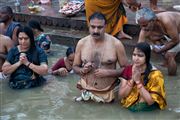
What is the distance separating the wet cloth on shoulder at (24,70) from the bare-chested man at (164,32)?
5.14 feet

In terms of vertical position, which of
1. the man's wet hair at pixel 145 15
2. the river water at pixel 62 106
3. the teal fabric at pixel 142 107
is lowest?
the river water at pixel 62 106

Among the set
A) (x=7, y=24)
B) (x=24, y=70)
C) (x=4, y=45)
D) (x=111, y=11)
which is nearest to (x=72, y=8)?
(x=111, y=11)

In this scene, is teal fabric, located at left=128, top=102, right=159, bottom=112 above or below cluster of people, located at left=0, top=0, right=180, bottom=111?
below

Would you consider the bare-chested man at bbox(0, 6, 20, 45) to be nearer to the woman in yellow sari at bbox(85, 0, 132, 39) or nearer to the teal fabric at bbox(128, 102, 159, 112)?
the woman in yellow sari at bbox(85, 0, 132, 39)

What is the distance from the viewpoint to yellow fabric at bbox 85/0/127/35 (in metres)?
8.33

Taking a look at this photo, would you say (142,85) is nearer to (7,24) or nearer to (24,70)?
(24,70)

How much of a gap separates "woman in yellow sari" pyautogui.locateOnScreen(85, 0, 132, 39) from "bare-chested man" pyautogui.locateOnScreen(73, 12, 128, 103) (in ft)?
7.89

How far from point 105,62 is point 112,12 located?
2630mm

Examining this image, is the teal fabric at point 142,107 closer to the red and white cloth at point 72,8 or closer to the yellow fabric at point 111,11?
the yellow fabric at point 111,11

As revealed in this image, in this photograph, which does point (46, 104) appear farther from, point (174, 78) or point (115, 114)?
point (174, 78)

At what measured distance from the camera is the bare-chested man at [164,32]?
6.41m

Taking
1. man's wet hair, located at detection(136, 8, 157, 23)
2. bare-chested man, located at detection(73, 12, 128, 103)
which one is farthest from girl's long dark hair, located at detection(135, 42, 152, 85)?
man's wet hair, located at detection(136, 8, 157, 23)

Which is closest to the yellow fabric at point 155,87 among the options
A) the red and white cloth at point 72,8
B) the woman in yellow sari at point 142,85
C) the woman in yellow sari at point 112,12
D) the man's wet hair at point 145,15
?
the woman in yellow sari at point 142,85

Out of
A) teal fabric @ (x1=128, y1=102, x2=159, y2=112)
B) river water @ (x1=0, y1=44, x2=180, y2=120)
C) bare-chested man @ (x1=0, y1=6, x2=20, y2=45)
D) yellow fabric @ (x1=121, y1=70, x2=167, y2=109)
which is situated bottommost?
river water @ (x1=0, y1=44, x2=180, y2=120)
